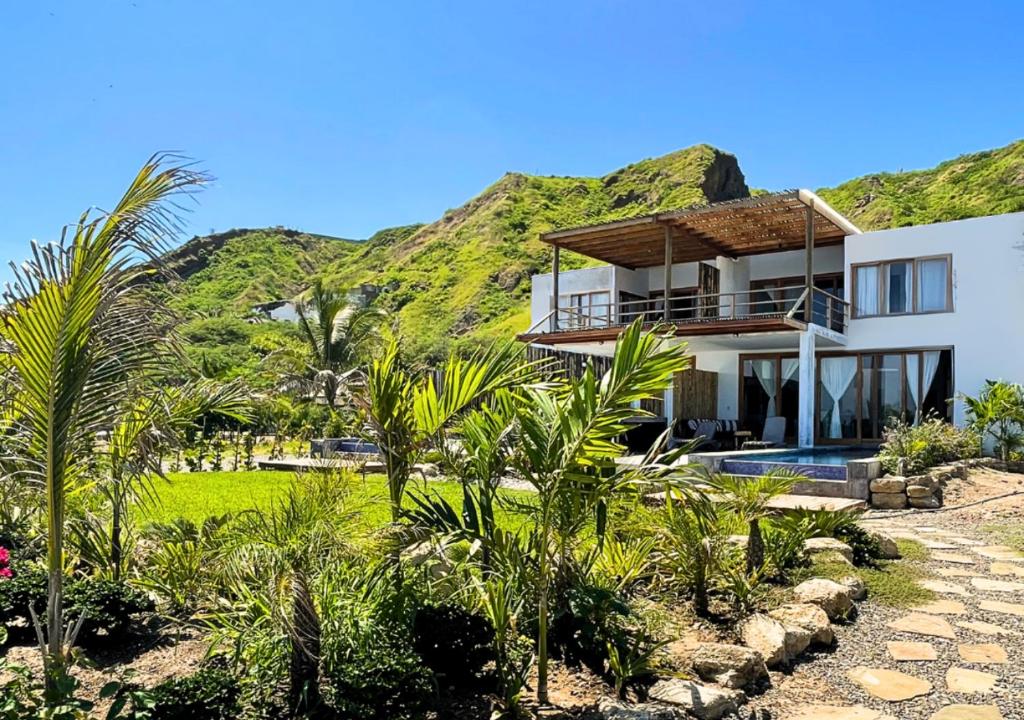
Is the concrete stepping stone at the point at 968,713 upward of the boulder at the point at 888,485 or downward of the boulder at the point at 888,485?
downward

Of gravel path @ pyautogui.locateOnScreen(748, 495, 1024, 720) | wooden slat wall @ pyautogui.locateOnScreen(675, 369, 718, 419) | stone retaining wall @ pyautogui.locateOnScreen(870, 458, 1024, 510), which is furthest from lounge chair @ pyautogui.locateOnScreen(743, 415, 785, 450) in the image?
gravel path @ pyautogui.locateOnScreen(748, 495, 1024, 720)

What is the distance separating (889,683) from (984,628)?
52.7 inches

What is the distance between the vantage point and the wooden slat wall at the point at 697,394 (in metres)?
18.8

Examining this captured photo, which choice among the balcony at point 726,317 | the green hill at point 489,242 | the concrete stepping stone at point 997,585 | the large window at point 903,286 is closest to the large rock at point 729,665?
the concrete stepping stone at point 997,585

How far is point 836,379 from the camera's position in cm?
1791

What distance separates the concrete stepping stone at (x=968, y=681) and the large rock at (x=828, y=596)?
0.82 metres

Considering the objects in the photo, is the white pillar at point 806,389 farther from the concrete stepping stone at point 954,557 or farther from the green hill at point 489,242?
the green hill at point 489,242

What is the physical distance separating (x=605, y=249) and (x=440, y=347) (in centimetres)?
2415

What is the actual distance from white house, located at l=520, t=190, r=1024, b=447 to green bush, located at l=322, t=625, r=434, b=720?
12.0 m

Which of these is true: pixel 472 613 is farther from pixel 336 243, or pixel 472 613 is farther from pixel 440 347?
pixel 336 243

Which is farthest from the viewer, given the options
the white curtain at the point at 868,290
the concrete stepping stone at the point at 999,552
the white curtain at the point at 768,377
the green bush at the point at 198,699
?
the white curtain at the point at 768,377

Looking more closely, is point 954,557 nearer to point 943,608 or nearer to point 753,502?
point 943,608

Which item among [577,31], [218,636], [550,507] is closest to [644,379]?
[550,507]

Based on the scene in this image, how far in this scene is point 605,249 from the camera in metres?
19.7
